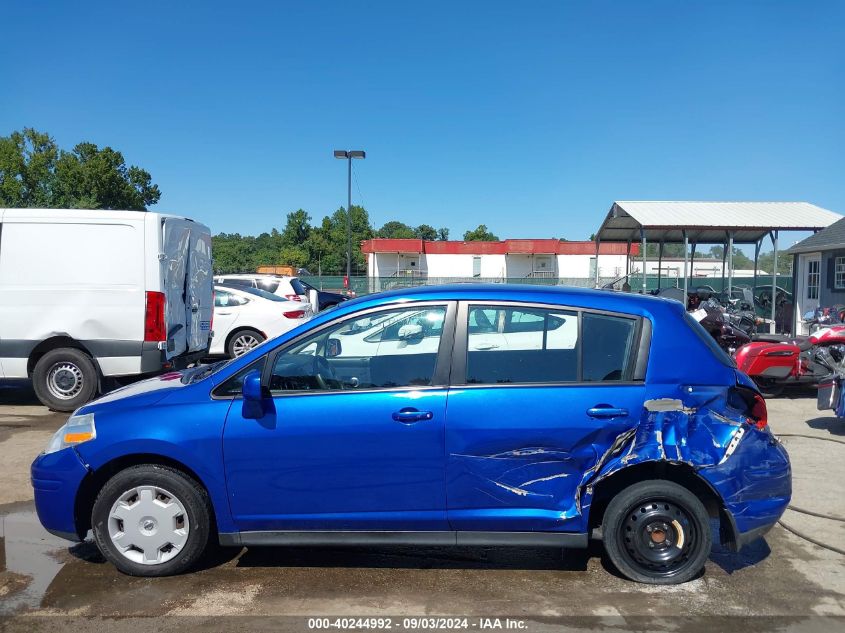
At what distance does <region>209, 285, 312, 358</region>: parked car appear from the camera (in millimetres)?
12258

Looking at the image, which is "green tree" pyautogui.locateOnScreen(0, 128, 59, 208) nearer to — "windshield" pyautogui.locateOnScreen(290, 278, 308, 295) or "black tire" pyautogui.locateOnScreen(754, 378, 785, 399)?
"windshield" pyautogui.locateOnScreen(290, 278, 308, 295)

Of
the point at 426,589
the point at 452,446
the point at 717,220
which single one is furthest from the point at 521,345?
the point at 717,220

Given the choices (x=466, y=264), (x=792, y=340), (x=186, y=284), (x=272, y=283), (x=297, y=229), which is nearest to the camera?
(x=186, y=284)

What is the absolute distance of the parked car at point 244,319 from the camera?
12258 mm

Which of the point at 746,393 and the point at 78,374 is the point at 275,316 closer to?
the point at 78,374

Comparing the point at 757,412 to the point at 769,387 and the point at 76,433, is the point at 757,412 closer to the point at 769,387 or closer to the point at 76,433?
the point at 76,433

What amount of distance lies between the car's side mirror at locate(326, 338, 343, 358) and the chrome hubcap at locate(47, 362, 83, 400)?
224 inches

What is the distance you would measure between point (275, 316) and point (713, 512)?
9.58 m

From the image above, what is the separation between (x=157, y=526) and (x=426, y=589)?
160cm

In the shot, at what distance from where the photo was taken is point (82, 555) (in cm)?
425

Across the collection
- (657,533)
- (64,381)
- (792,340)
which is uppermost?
(792,340)

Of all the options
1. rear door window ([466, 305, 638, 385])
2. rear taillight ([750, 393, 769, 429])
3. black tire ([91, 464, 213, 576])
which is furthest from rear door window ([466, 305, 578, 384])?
black tire ([91, 464, 213, 576])

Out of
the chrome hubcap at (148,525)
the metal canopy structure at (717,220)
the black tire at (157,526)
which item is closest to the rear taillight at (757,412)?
the black tire at (157,526)

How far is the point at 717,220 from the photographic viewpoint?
19562 mm
